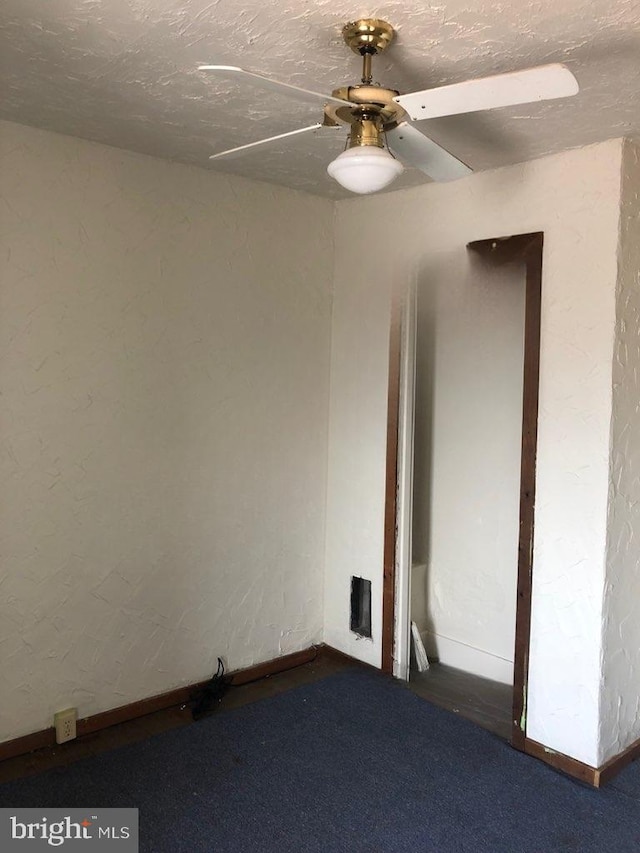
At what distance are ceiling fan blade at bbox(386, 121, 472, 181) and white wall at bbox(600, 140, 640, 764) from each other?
738mm

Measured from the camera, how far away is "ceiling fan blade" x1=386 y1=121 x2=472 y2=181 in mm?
1789

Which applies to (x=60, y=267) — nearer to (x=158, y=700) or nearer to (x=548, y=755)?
(x=158, y=700)

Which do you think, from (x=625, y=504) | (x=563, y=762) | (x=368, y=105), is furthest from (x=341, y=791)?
(x=368, y=105)

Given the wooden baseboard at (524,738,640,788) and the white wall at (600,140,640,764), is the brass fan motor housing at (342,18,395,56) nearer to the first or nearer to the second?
the white wall at (600,140,640,764)

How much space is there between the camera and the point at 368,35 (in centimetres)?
166

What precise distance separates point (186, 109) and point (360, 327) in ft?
4.48

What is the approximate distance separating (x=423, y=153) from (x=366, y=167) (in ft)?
1.09

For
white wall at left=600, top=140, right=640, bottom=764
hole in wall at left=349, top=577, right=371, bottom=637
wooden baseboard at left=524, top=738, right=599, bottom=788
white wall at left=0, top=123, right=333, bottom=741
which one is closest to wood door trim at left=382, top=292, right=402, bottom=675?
hole in wall at left=349, top=577, right=371, bottom=637

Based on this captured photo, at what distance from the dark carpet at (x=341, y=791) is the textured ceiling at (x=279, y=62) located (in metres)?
2.21

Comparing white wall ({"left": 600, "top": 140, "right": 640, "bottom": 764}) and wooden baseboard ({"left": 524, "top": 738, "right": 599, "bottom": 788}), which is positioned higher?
white wall ({"left": 600, "top": 140, "right": 640, "bottom": 764})

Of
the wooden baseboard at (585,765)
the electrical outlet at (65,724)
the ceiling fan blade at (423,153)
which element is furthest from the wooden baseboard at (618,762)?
the ceiling fan blade at (423,153)

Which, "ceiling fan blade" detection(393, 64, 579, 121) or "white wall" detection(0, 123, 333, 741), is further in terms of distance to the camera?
"white wall" detection(0, 123, 333, 741)

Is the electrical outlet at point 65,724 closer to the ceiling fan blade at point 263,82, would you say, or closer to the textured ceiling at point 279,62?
the textured ceiling at point 279,62

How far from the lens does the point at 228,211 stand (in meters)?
2.97
